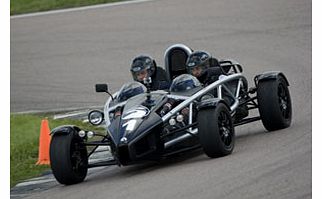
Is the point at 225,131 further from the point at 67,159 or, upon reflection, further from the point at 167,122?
the point at 67,159

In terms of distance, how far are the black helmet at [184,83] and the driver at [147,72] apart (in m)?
0.64

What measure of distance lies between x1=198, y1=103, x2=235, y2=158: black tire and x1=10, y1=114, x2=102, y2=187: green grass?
2.80 meters

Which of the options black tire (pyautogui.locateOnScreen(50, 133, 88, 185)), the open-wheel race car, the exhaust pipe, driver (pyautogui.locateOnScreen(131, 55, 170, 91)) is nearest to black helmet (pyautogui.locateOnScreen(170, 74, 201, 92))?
the open-wheel race car

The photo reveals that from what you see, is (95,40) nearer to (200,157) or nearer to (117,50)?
(117,50)

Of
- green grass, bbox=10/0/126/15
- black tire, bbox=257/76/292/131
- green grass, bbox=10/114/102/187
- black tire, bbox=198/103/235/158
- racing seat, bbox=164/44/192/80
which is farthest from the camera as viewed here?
green grass, bbox=10/0/126/15

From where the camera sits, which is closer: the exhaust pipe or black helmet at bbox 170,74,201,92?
the exhaust pipe

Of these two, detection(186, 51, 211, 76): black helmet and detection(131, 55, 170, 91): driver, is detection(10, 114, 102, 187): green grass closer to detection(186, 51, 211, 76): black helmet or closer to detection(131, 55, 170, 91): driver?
detection(131, 55, 170, 91): driver

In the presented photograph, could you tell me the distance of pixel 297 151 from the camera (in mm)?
11219

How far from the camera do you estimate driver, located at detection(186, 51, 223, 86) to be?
525 inches

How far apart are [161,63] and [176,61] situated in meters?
8.32

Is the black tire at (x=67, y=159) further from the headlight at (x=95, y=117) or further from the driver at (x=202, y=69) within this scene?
the driver at (x=202, y=69)

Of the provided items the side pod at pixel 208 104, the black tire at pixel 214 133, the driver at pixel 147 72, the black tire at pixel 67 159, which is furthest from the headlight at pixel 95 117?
the black tire at pixel 214 133

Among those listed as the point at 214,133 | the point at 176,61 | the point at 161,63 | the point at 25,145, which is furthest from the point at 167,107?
the point at 161,63
